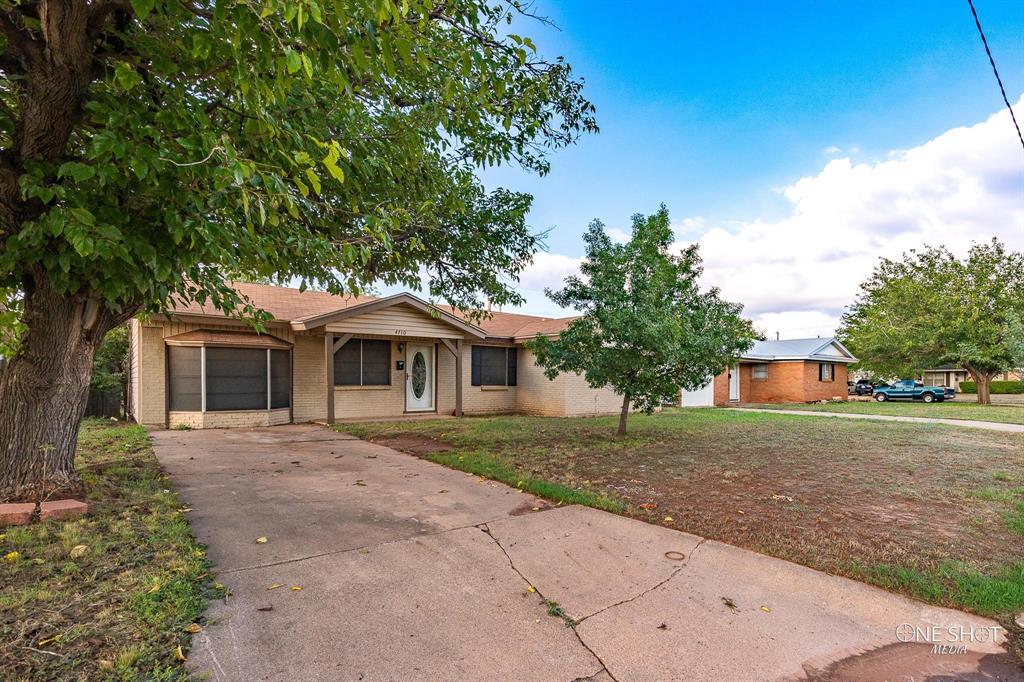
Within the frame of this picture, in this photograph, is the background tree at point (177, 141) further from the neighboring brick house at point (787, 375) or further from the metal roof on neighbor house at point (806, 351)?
the metal roof on neighbor house at point (806, 351)

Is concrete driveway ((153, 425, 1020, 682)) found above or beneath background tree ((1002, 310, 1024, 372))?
beneath

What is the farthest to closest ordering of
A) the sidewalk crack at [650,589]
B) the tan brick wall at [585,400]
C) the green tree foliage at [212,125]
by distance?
the tan brick wall at [585,400] < the sidewalk crack at [650,589] < the green tree foliage at [212,125]

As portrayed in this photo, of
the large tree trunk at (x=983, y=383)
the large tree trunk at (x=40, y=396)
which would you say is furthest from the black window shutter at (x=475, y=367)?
the large tree trunk at (x=983, y=383)

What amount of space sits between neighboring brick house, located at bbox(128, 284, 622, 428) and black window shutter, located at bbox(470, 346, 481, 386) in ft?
0.11

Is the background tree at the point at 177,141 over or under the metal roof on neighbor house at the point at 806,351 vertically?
over

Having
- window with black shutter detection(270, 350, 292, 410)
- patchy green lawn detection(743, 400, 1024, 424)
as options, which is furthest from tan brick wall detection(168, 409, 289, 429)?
patchy green lawn detection(743, 400, 1024, 424)

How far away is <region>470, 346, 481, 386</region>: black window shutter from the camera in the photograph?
596 inches

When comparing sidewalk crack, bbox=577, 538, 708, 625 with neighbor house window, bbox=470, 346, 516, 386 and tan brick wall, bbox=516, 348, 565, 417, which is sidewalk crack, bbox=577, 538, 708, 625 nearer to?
tan brick wall, bbox=516, 348, 565, 417

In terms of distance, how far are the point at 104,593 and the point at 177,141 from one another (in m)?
2.89

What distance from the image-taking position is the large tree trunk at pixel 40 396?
4387mm

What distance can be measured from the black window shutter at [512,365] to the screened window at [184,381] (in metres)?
8.77

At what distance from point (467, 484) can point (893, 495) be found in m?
5.12

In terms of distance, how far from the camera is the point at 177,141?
3188 mm

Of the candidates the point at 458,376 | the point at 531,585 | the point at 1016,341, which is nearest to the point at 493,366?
the point at 458,376
